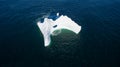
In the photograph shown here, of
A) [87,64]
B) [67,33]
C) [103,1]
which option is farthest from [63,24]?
[103,1]

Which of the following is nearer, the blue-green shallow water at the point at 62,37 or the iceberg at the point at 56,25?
the blue-green shallow water at the point at 62,37

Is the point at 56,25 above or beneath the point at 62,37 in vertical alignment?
above

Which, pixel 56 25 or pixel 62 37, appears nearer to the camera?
pixel 62 37

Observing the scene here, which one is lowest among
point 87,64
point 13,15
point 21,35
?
point 87,64

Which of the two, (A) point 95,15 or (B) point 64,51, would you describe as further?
(A) point 95,15

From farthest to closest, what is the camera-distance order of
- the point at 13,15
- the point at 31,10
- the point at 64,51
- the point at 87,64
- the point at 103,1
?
1. the point at 103,1
2. the point at 31,10
3. the point at 13,15
4. the point at 64,51
5. the point at 87,64

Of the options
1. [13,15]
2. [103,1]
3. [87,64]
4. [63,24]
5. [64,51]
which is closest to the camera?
[87,64]

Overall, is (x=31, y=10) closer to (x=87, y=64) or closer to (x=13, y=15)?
(x=13, y=15)

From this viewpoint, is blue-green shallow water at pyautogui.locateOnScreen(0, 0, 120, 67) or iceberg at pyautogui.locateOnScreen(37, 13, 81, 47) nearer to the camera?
blue-green shallow water at pyautogui.locateOnScreen(0, 0, 120, 67)
